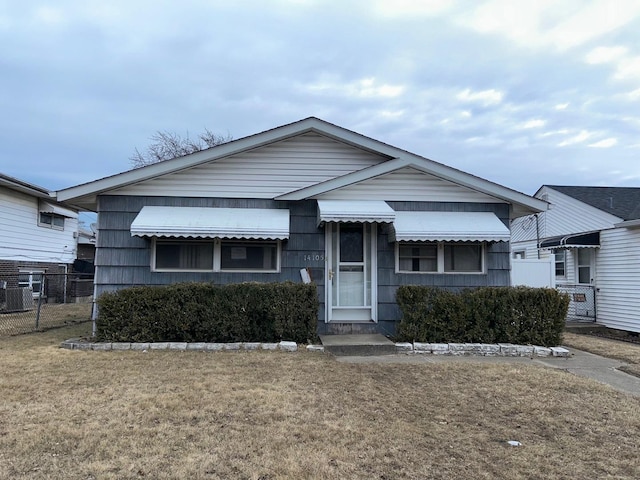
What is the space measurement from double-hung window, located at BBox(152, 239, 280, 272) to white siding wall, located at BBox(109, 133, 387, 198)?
1005mm

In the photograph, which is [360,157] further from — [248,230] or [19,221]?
[19,221]

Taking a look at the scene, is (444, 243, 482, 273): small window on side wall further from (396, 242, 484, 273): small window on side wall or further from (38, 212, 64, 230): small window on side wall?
(38, 212, 64, 230): small window on side wall

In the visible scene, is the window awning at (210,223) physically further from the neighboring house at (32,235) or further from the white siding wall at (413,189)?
the neighboring house at (32,235)

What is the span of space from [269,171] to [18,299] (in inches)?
396

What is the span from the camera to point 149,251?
8602mm

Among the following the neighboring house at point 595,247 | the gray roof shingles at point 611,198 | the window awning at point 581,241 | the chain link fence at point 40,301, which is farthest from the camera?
the window awning at point 581,241

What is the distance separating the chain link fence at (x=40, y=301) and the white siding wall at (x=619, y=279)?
47.6 feet

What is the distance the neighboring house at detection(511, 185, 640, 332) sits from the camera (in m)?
12.1

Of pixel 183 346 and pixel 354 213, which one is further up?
pixel 354 213

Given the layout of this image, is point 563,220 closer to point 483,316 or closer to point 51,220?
point 483,316

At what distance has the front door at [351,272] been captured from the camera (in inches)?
346

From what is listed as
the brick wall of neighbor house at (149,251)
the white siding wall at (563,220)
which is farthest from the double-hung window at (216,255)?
the white siding wall at (563,220)

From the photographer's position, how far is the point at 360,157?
942 cm

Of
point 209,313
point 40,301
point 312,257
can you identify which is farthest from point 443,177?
point 40,301
